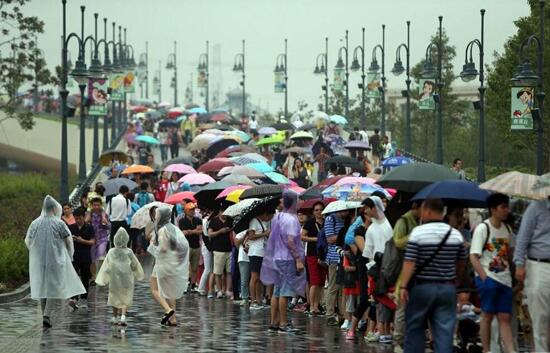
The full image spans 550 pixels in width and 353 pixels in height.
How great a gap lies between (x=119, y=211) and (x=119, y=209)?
0.16 feet

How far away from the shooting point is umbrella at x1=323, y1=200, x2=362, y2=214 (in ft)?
78.2

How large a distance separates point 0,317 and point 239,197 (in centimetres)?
567

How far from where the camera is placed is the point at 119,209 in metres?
35.0

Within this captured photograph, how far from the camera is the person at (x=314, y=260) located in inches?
999

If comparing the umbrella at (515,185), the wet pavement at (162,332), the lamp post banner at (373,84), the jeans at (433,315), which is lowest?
the wet pavement at (162,332)

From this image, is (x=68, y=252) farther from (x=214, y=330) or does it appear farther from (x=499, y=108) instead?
(x=499, y=108)

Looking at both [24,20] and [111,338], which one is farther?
[24,20]

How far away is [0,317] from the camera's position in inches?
979

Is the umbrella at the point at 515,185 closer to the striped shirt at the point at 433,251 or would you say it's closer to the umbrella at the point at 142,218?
the striped shirt at the point at 433,251

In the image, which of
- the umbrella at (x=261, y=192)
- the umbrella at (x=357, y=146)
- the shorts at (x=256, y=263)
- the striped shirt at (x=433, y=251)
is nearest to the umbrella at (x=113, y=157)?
the umbrella at (x=357, y=146)

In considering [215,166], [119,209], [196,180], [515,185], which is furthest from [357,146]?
[515,185]

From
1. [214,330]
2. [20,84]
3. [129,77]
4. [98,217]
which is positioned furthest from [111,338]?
[129,77]

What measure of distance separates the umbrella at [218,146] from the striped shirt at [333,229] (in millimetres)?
33465

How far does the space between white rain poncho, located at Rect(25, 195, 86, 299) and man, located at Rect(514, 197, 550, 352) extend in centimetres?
807
